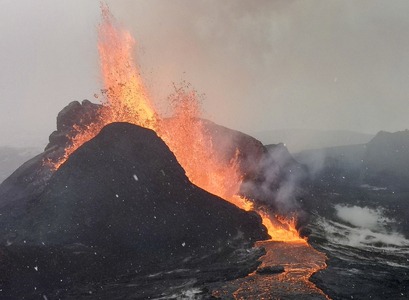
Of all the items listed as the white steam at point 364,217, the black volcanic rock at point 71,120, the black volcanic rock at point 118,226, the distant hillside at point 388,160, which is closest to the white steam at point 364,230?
the white steam at point 364,217

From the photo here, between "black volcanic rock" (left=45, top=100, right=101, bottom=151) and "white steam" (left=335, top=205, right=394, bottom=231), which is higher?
"black volcanic rock" (left=45, top=100, right=101, bottom=151)

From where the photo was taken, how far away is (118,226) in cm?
2727

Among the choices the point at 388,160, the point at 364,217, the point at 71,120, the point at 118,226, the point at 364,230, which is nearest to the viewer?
the point at 118,226

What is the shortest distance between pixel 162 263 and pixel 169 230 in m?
2.71

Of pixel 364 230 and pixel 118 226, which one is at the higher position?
pixel 118 226

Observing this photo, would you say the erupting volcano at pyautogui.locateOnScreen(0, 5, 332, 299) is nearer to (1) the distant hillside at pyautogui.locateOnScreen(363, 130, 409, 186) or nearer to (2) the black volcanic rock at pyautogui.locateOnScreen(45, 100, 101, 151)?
(2) the black volcanic rock at pyautogui.locateOnScreen(45, 100, 101, 151)

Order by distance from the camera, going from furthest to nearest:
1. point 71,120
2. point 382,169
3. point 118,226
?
point 382,169 → point 71,120 → point 118,226

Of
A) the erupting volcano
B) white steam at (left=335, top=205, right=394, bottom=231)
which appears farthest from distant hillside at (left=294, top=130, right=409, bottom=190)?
the erupting volcano

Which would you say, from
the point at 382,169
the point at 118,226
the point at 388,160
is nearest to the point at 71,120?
the point at 118,226

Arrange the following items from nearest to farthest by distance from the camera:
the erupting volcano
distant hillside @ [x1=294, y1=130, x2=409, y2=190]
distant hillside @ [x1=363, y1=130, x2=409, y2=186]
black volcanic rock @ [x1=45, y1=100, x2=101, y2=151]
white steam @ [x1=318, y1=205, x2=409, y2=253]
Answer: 1. the erupting volcano
2. white steam @ [x1=318, y1=205, x2=409, y2=253]
3. black volcanic rock @ [x1=45, y1=100, x2=101, y2=151]
4. distant hillside @ [x1=294, y1=130, x2=409, y2=190]
5. distant hillside @ [x1=363, y1=130, x2=409, y2=186]

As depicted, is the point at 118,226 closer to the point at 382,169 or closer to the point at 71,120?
the point at 71,120

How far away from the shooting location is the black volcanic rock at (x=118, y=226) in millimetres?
25000

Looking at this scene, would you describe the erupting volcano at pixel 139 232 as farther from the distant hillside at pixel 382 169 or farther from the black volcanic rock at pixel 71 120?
the distant hillside at pixel 382 169

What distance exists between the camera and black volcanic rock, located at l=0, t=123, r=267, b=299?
25000 mm
